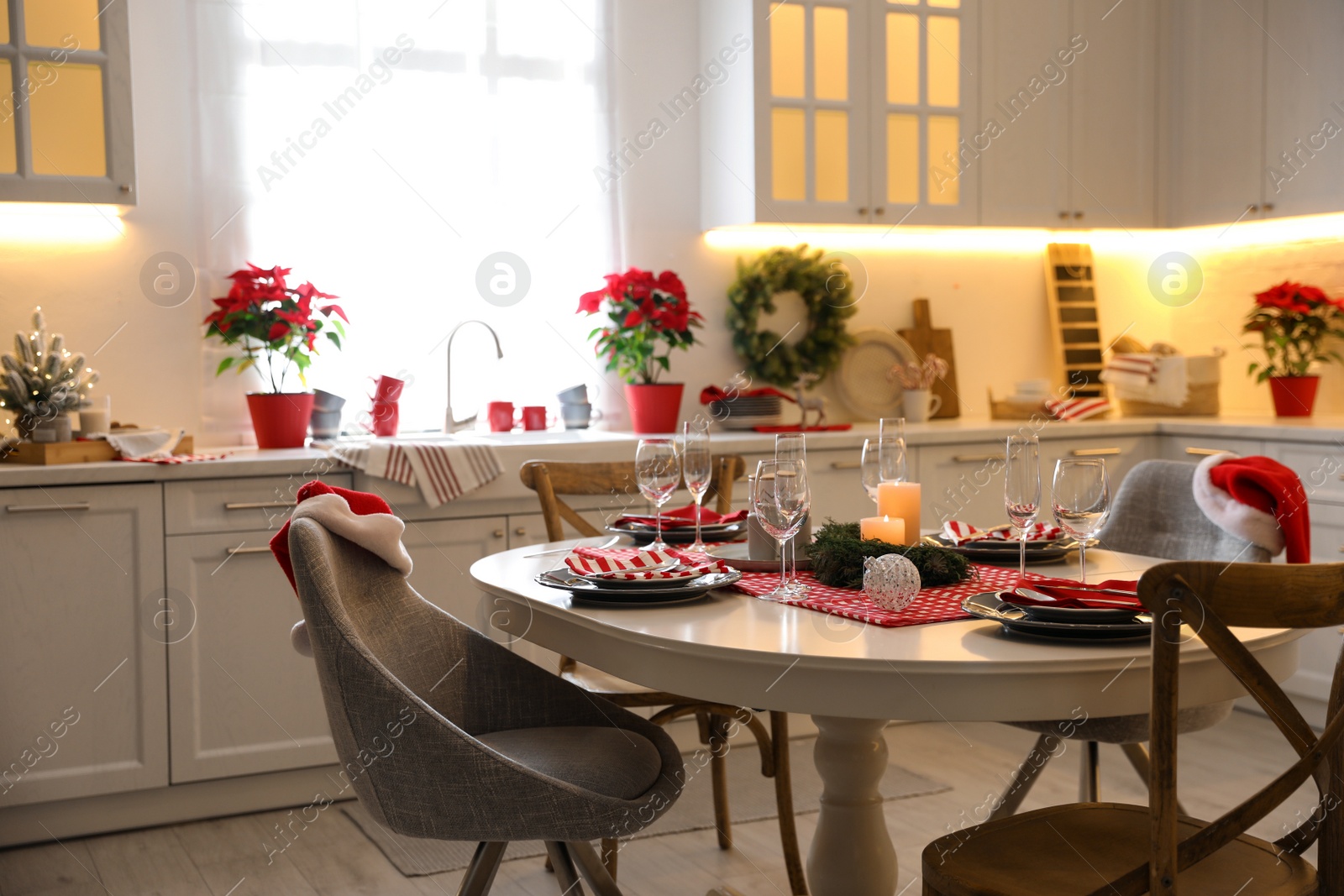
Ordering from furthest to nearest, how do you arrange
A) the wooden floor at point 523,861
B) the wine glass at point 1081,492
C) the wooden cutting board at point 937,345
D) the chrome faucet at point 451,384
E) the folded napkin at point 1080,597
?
the wooden cutting board at point 937,345, the chrome faucet at point 451,384, the wooden floor at point 523,861, the wine glass at point 1081,492, the folded napkin at point 1080,597

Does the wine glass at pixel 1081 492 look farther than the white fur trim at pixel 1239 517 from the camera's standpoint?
No

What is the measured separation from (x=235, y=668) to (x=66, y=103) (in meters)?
1.46

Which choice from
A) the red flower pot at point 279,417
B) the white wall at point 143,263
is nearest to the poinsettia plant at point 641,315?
the red flower pot at point 279,417

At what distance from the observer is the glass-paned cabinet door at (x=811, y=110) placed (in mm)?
3727

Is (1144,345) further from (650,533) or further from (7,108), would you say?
(7,108)

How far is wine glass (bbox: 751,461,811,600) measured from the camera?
1.63 m

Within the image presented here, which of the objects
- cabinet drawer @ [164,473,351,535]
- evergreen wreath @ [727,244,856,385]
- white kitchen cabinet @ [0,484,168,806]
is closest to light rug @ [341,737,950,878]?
white kitchen cabinet @ [0,484,168,806]

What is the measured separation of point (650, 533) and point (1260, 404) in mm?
3133

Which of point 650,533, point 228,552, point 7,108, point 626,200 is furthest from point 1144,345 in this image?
point 7,108

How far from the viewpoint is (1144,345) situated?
4.64 m

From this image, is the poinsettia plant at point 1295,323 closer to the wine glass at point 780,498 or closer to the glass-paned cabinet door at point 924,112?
the glass-paned cabinet door at point 924,112

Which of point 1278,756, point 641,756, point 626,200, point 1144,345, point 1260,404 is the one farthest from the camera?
point 1144,345

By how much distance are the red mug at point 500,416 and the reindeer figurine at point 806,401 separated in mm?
917

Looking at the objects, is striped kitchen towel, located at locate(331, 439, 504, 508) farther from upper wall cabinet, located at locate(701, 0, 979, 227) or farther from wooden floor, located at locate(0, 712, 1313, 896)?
upper wall cabinet, located at locate(701, 0, 979, 227)
